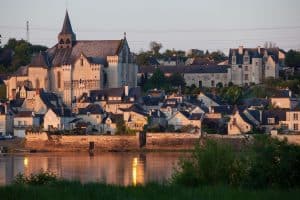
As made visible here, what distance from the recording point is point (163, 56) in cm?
8538

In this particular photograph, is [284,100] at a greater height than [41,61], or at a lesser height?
lesser

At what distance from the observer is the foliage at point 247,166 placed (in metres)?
21.2

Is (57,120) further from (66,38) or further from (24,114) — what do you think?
(66,38)

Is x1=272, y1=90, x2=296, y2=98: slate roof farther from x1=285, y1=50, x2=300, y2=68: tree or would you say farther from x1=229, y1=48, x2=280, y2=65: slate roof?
x1=285, y1=50, x2=300, y2=68: tree

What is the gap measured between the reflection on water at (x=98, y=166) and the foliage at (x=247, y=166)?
6.38 meters

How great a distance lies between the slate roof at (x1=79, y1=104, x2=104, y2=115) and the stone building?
47.6 feet

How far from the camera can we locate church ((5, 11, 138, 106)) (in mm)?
59312

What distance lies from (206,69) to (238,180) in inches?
1763

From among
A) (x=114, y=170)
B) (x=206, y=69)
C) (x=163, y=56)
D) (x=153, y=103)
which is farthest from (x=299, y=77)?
(x=114, y=170)

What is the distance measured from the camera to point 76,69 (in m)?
59.7

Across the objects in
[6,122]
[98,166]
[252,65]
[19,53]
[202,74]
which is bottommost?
[98,166]

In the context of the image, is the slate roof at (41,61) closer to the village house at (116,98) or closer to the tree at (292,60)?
the village house at (116,98)

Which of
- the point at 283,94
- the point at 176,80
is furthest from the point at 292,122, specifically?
the point at 176,80

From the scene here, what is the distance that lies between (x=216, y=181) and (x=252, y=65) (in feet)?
140
